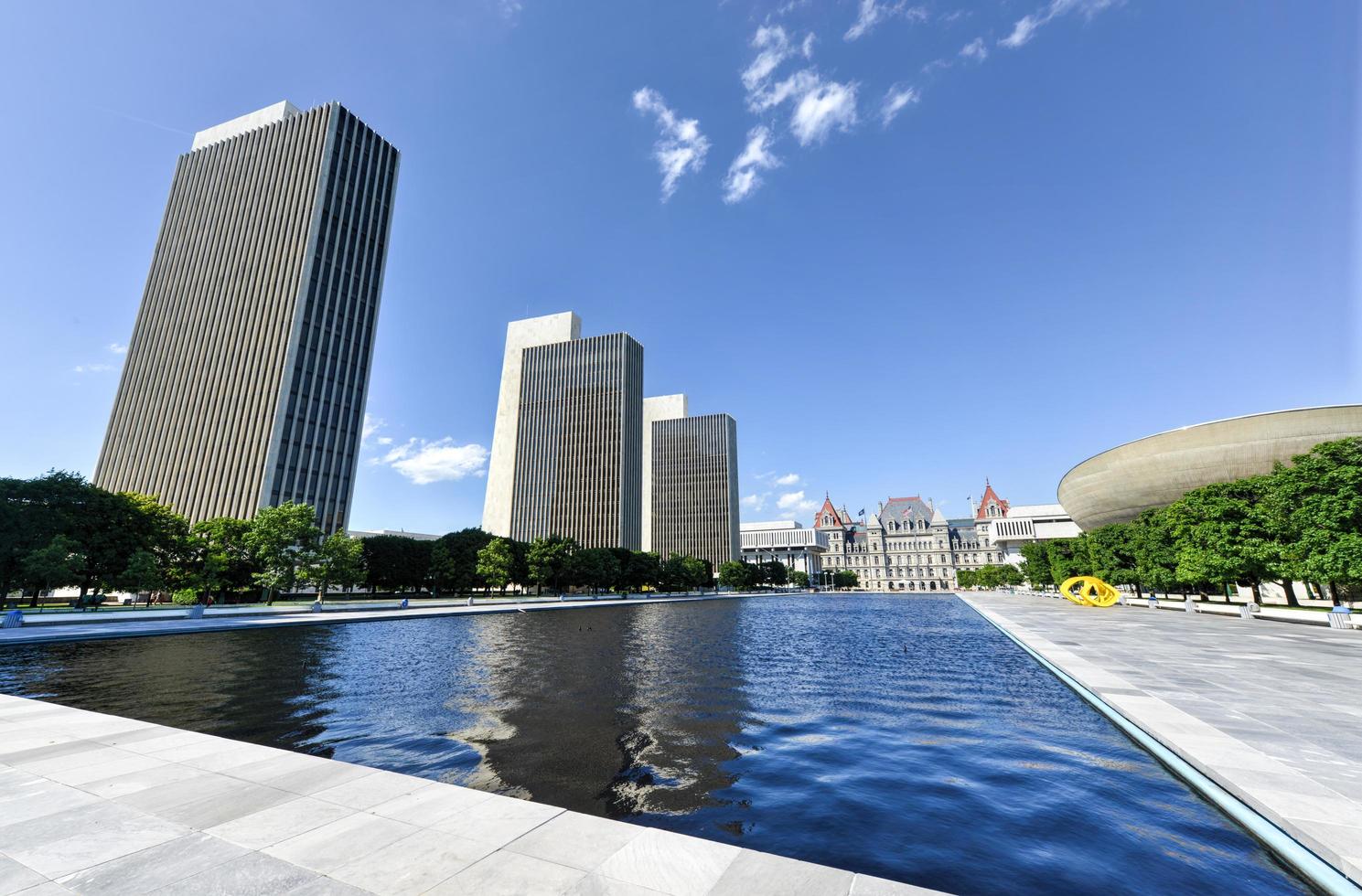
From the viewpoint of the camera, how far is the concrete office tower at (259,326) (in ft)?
299

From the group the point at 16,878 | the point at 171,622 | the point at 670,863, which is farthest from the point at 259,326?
the point at 670,863

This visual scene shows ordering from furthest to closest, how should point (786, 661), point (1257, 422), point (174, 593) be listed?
point (1257, 422), point (174, 593), point (786, 661)

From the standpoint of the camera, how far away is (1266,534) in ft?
148

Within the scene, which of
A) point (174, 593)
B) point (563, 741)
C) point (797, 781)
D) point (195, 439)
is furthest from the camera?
point (195, 439)

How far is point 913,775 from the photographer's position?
A: 9781 mm

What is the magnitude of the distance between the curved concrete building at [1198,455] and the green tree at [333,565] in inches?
3804

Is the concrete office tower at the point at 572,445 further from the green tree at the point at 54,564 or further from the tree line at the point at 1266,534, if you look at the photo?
the tree line at the point at 1266,534

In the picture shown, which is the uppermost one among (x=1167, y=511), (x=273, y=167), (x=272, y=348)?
(x=273, y=167)

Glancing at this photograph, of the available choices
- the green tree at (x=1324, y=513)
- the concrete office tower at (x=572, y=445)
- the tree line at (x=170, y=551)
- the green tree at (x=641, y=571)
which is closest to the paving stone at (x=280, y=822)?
the green tree at (x=1324, y=513)

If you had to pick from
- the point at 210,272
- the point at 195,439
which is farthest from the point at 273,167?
the point at 195,439

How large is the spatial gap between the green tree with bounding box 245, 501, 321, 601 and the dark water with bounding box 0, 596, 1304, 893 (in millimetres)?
33542

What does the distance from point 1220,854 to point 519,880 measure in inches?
310

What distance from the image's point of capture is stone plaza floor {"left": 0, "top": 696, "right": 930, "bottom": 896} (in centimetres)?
478

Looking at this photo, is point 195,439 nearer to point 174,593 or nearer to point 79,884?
point 174,593
